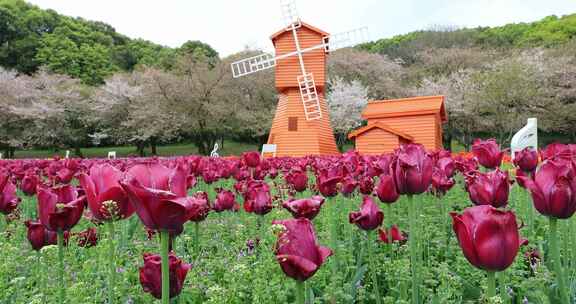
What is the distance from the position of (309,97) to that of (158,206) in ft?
68.2

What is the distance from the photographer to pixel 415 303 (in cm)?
197

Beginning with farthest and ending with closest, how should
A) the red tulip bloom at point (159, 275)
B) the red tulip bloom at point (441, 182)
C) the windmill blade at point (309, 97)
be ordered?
the windmill blade at point (309, 97), the red tulip bloom at point (441, 182), the red tulip bloom at point (159, 275)

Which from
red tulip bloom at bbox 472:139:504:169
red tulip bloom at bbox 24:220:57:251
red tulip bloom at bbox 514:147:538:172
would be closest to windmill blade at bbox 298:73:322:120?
red tulip bloom at bbox 472:139:504:169

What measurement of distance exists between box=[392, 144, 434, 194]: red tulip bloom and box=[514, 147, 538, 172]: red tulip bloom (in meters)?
1.44

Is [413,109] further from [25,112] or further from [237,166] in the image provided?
[25,112]

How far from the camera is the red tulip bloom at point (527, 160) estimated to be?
329 centimetres

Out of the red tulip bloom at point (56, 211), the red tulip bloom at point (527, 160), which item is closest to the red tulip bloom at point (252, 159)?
the red tulip bloom at point (527, 160)

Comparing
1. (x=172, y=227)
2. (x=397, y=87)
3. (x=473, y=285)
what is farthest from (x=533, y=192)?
(x=397, y=87)

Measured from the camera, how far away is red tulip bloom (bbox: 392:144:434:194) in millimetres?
2172

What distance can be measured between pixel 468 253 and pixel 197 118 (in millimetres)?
35971

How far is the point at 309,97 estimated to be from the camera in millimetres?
21719

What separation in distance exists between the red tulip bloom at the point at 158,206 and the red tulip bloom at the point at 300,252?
0.30 m

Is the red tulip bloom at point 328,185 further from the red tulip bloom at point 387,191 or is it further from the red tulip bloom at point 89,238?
the red tulip bloom at point 89,238

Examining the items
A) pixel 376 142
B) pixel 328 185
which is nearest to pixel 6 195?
pixel 328 185
